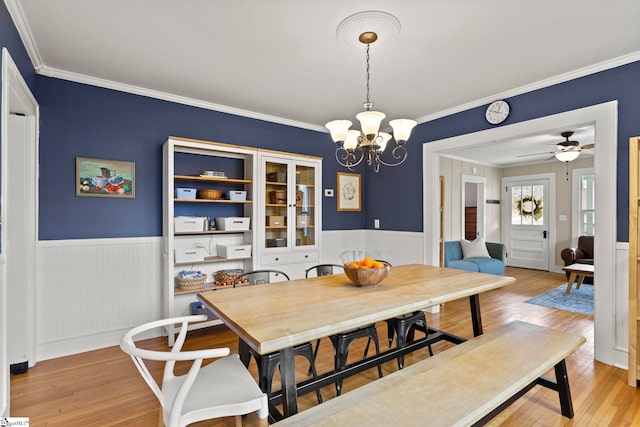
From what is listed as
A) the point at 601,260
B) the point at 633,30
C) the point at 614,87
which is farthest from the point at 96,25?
the point at 601,260

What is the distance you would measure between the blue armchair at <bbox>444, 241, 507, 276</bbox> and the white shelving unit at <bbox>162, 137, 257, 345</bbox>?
10.9ft

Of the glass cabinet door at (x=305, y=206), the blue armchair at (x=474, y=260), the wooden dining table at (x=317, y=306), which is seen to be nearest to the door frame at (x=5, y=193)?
the wooden dining table at (x=317, y=306)

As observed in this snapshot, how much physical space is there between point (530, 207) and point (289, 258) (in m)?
6.24

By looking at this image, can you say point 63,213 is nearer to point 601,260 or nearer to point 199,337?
point 199,337

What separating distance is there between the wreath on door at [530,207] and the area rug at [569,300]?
2312 mm

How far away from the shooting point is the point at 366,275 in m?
2.11

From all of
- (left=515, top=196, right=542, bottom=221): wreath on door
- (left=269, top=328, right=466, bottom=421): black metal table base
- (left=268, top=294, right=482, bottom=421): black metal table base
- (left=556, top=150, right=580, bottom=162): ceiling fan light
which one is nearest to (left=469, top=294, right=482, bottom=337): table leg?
(left=268, top=294, right=482, bottom=421): black metal table base

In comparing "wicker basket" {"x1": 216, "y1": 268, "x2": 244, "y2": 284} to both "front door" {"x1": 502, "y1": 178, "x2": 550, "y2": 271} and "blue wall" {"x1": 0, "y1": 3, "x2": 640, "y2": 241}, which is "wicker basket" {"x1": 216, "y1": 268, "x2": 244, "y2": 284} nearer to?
"blue wall" {"x1": 0, "y1": 3, "x2": 640, "y2": 241}

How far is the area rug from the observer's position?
4293 millimetres

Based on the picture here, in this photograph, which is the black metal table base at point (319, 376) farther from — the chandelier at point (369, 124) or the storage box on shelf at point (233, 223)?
the storage box on shelf at point (233, 223)

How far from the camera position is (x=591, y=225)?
21.4ft

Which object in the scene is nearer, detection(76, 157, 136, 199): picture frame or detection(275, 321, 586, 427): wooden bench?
detection(275, 321, 586, 427): wooden bench

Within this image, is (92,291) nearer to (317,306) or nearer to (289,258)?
(289,258)

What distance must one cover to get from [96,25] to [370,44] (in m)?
1.88
